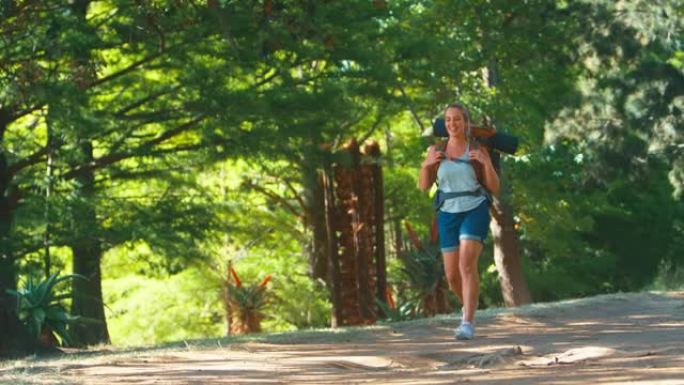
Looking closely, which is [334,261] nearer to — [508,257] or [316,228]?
[508,257]

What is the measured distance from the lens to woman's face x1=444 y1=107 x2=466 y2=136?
34.6 ft

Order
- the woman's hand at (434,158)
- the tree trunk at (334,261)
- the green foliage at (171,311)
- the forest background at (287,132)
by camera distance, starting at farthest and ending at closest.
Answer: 1. the green foliage at (171,311)
2. the tree trunk at (334,261)
3. the forest background at (287,132)
4. the woman's hand at (434,158)

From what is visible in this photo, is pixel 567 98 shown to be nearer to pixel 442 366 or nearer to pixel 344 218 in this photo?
pixel 344 218

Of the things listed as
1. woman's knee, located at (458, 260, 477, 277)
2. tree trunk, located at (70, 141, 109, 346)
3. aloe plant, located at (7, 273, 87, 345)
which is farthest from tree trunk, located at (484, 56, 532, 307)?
woman's knee, located at (458, 260, 477, 277)

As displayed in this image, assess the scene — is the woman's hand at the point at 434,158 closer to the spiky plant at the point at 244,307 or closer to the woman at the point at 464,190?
the woman at the point at 464,190

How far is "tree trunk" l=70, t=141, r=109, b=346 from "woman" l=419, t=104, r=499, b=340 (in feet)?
32.6

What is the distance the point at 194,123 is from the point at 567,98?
1268 cm

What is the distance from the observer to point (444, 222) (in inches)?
423

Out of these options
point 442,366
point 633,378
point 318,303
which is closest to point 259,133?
point 442,366

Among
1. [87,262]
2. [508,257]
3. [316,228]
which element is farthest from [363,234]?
[316,228]

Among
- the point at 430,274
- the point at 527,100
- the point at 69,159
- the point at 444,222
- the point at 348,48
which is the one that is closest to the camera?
the point at 444,222

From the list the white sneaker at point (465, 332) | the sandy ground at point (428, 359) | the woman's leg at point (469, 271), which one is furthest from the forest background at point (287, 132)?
the white sneaker at point (465, 332)

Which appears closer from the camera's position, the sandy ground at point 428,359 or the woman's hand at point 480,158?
the sandy ground at point 428,359

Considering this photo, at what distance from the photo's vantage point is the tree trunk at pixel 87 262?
2048 centimetres
